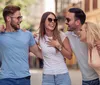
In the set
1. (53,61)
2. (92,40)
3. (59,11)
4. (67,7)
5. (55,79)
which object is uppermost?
(92,40)

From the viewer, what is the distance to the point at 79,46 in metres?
5.05

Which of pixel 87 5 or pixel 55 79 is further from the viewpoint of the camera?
pixel 87 5

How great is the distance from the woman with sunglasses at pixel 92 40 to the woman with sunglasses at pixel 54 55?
424mm

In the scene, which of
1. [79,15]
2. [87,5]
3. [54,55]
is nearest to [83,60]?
[54,55]

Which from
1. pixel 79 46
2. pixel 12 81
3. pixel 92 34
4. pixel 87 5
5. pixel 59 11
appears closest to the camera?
pixel 92 34

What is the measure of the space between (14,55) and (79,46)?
2.75 ft

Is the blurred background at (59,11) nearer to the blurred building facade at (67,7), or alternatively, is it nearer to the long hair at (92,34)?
the blurred building facade at (67,7)

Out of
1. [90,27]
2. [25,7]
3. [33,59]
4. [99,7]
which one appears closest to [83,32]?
[90,27]

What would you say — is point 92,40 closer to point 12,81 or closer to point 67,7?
point 12,81

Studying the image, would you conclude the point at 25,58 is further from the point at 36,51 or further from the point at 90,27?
the point at 90,27

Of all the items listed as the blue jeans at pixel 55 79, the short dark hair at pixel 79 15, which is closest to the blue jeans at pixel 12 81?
the blue jeans at pixel 55 79

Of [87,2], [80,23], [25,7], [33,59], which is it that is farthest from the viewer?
[33,59]

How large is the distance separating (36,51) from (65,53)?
0.47 meters

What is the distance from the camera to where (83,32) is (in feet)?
15.5
